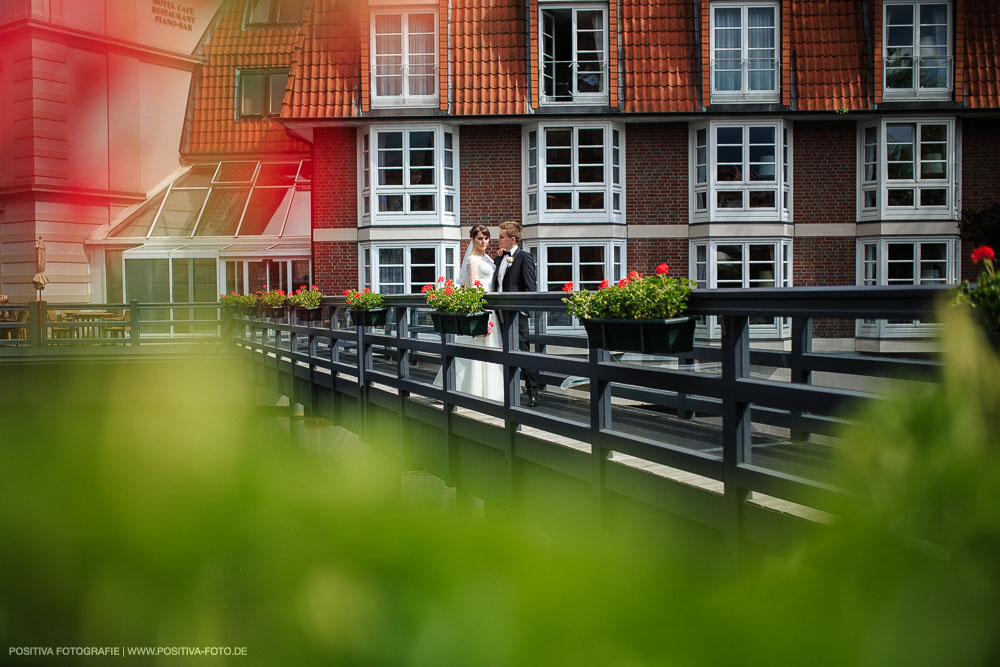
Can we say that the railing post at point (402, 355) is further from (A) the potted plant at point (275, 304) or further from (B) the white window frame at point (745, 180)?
(B) the white window frame at point (745, 180)

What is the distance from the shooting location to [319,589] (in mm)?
496

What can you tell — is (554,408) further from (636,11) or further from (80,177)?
(636,11)

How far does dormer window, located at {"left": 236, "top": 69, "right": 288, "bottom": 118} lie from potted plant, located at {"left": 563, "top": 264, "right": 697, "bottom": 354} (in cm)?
2180

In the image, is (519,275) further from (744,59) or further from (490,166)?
(744,59)

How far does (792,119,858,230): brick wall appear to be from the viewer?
2033cm

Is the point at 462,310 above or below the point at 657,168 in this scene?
below

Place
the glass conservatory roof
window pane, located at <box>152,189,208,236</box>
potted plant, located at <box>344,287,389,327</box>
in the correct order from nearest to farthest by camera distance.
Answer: potted plant, located at <box>344,287,389,327</box>, window pane, located at <box>152,189,208,236</box>, the glass conservatory roof

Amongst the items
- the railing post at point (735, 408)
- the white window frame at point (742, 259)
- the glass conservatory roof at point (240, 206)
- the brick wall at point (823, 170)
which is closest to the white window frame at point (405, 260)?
the glass conservatory roof at point (240, 206)

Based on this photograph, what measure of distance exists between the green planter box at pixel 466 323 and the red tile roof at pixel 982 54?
17.0m

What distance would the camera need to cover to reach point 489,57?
2006cm

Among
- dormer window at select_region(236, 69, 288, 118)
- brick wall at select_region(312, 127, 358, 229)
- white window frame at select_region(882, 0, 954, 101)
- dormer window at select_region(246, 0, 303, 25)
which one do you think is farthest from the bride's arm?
dormer window at select_region(236, 69, 288, 118)

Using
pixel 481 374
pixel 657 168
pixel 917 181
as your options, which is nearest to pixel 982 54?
pixel 917 181

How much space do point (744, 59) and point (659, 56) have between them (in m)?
1.74

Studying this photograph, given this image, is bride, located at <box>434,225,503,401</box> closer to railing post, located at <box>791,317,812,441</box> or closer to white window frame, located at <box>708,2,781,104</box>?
railing post, located at <box>791,317,812,441</box>
